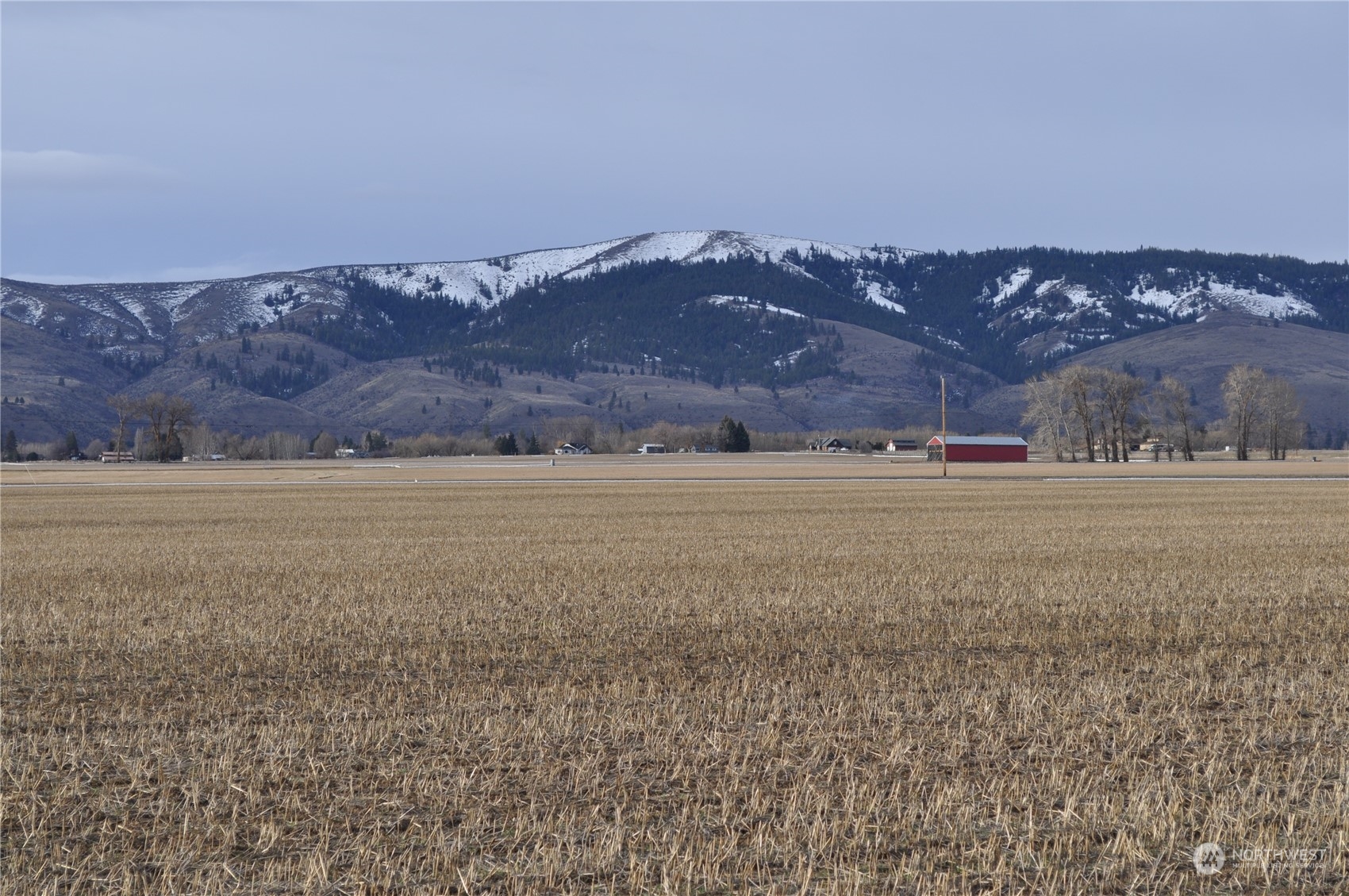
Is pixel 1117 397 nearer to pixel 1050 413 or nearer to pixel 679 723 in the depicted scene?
pixel 1050 413

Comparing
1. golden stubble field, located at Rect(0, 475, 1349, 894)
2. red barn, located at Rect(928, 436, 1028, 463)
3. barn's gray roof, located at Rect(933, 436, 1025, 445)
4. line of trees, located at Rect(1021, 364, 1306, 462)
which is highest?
line of trees, located at Rect(1021, 364, 1306, 462)

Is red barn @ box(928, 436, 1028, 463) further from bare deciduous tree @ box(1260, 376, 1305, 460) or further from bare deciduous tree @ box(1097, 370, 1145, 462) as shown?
bare deciduous tree @ box(1260, 376, 1305, 460)

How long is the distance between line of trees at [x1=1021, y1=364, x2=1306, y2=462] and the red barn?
700 centimetres

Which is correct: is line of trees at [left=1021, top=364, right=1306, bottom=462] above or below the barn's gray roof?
above

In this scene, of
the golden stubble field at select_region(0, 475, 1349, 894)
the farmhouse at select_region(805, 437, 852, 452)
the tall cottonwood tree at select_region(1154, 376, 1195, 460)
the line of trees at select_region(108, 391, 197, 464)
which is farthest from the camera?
the farmhouse at select_region(805, 437, 852, 452)

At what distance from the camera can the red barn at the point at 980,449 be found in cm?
12719

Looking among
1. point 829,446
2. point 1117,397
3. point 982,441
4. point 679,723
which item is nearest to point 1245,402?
point 1117,397

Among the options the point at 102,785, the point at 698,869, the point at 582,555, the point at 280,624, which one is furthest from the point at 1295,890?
the point at 582,555

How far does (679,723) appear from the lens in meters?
10.4

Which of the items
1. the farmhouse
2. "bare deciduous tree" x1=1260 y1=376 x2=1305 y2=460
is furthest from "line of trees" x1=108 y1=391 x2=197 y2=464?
"bare deciduous tree" x1=1260 y1=376 x2=1305 y2=460

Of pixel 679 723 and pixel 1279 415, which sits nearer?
pixel 679 723

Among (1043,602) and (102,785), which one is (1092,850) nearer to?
(102,785)

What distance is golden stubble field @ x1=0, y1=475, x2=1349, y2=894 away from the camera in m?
7.27

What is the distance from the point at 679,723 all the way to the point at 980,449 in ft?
400
